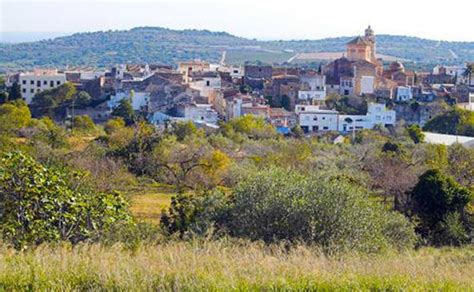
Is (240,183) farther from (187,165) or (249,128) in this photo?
(249,128)

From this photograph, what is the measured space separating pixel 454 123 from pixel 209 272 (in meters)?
35.5

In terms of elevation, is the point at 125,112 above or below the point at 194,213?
below

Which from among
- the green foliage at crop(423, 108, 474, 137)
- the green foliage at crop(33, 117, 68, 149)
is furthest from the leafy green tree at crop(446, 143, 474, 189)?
the green foliage at crop(423, 108, 474, 137)

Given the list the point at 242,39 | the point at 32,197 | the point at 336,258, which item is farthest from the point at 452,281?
the point at 242,39

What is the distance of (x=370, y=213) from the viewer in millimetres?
10977

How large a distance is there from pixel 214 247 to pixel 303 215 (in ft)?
8.66

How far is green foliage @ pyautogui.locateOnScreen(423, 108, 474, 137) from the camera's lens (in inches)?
1528

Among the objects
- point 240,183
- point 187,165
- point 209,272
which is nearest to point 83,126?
point 187,165

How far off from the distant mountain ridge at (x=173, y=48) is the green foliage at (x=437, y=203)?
88473mm

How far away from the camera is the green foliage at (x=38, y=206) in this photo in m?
8.33

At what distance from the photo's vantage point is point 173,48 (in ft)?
465

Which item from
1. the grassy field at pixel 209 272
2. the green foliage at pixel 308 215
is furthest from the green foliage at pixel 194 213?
the grassy field at pixel 209 272

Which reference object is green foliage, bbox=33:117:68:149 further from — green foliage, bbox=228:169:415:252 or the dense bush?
green foliage, bbox=228:169:415:252

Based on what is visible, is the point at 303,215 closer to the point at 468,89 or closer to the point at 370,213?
the point at 370,213
